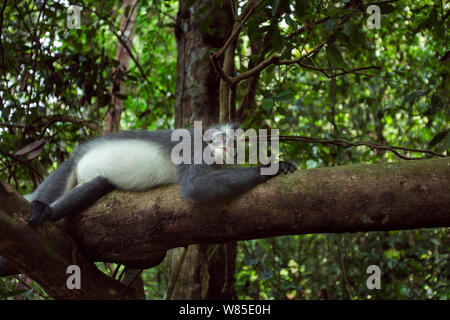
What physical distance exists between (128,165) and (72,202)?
53 centimetres

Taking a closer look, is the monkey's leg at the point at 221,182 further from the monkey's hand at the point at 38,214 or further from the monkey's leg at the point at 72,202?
the monkey's hand at the point at 38,214

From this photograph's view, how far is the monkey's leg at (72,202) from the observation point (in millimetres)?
2211

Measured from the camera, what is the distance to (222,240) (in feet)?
7.60

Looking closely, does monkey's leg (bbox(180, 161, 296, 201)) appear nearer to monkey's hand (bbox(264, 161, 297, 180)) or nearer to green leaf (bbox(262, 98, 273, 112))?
monkey's hand (bbox(264, 161, 297, 180))

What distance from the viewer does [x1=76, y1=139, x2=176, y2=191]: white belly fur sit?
9.12 ft

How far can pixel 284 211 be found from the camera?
216 cm

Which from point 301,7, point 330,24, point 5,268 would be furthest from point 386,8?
point 5,268

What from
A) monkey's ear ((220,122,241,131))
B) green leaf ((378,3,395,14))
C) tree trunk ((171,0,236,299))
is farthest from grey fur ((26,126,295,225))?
green leaf ((378,3,395,14))

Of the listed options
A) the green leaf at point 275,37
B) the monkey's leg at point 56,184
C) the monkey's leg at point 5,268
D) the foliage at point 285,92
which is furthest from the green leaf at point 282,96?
the monkey's leg at point 5,268

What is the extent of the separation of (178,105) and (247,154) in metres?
1.09

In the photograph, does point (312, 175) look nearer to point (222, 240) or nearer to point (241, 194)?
point (241, 194)

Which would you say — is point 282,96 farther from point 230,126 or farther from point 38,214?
point 38,214

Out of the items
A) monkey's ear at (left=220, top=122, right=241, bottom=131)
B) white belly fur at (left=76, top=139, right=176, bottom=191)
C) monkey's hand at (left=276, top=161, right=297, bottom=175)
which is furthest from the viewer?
monkey's ear at (left=220, top=122, right=241, bottom=131)
